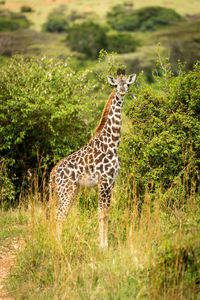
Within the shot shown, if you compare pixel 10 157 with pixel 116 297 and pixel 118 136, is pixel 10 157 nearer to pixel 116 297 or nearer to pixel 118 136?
pixel 118 136

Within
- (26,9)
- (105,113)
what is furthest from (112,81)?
(26,9)

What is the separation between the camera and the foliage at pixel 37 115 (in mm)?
10617

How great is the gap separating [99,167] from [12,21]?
2858 inches

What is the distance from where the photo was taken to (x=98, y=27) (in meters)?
63.8

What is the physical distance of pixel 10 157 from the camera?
37.0ft

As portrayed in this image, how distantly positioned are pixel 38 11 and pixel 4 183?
83.9 meters

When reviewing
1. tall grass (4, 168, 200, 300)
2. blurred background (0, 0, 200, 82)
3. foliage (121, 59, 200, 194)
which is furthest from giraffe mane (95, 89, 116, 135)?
blurred background (0, 0, 200, 82)

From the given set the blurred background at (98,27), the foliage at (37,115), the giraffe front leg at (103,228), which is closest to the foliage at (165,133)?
the giraffe front leg at (103,228)

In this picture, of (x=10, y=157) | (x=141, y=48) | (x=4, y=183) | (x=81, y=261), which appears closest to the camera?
(x=81, y=261)

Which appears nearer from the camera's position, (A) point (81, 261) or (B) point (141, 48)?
(A) point (81, 261)

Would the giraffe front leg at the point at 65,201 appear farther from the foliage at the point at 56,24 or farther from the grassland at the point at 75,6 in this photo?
the grassland at the point at 75,6

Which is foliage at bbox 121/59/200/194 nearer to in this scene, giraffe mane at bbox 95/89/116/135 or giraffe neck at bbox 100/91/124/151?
giraffe neck at bbox 100/91/124/151

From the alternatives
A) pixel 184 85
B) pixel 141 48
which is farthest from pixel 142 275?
pixel 141 48

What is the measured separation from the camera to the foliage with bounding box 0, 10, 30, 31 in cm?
7000
